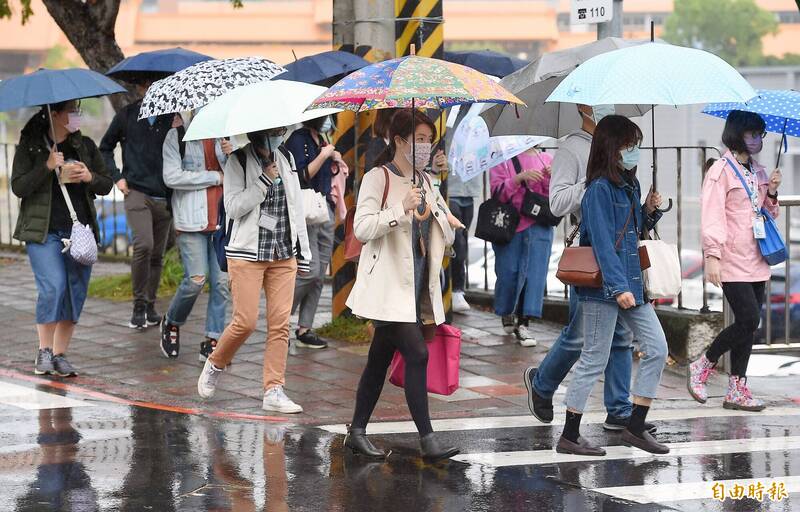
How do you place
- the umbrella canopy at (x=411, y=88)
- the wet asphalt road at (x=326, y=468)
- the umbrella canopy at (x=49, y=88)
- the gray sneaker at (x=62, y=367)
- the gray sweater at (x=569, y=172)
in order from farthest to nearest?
the gray sneaker at (x=62, y=367) → the umbrella canopy at (x=49, y=88) → the gray sweater at (x=569, y=172) → the umbrella canopy at (x=411, y=88) → the wet asphalt road at (x=326, y=468)

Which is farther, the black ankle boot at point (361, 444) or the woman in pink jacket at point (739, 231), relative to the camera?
the woman in pink jacket at point (739, 231)

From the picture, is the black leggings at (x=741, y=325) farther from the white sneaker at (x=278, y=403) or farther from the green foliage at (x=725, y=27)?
the green foliage at (x=725, y=27)

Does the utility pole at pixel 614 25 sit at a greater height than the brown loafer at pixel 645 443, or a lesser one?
A: greater

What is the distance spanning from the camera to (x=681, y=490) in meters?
5.71

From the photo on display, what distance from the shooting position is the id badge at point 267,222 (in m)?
7.31

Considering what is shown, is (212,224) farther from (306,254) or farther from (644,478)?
(644,478)

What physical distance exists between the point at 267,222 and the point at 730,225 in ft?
8.89

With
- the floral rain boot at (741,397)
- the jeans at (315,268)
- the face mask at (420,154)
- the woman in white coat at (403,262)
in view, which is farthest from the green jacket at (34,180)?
the floral rain boot at (741,397)

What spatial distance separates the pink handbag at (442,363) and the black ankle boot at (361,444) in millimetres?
344

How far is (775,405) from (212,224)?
12.6 feet

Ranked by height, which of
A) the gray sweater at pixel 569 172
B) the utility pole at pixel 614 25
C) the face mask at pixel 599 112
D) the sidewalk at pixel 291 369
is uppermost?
the utility pole at pixel 614 25

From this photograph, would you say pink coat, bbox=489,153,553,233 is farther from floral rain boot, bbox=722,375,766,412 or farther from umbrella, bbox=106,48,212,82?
floral rain boot, bbox=722,375,766,412

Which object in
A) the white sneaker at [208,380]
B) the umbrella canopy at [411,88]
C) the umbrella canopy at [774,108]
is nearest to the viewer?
the umbrella canopy at [411,88]

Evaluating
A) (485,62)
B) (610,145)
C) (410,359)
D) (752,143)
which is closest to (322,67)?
(485,62)
